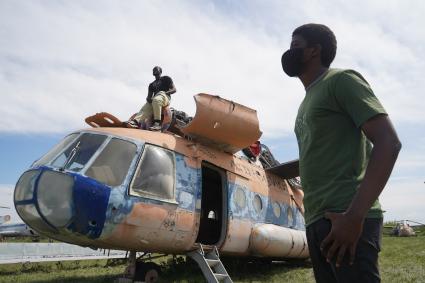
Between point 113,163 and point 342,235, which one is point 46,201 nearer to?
point 113,163

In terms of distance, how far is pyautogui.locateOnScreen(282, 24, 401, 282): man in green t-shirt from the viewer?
7.27 ft

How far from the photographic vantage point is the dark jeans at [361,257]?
2.24 meters

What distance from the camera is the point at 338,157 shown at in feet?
8.21

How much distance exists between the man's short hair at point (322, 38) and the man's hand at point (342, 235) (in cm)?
106

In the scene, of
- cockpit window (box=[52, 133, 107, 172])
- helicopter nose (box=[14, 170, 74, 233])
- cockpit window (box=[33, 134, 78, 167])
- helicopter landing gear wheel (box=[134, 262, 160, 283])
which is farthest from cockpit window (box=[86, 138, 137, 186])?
helicopter landing gear wheel (box=[134, 262, 160, 283])

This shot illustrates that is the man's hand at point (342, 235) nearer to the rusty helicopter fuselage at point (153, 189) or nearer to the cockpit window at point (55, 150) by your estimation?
the rusty helicopter fuselage at point (153, 189)

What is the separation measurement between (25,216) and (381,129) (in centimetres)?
592

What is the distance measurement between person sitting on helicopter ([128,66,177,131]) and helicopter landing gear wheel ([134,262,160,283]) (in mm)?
2557

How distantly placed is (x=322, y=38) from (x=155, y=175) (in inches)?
194

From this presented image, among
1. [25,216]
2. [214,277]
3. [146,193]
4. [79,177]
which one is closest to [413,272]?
[214,277]

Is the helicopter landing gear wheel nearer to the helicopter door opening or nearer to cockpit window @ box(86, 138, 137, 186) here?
cockpit window @ box(86, 138, 137, 186)

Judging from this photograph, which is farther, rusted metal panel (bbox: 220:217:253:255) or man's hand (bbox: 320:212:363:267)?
rusted metal panel (bbox: 220:217:253:255)

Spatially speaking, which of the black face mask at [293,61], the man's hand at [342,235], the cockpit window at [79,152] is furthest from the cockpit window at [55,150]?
the man's hand at [342,235]

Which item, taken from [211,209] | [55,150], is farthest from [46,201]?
[211,209]
